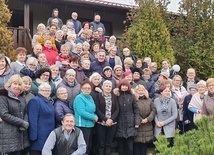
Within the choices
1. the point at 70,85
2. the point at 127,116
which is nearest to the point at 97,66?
the point at 70,85

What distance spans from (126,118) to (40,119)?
1.92 meters

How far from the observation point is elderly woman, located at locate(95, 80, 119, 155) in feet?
22.2

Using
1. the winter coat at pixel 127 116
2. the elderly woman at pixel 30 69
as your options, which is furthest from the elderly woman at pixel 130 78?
the elderly woman at pixel 30 69

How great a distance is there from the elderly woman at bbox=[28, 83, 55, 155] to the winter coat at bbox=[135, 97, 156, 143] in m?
2.04

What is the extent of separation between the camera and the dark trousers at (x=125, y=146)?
6948 millimetres

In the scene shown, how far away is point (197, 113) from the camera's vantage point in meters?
7.28

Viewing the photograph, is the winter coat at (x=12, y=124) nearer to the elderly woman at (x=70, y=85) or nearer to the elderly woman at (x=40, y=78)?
the elderly woman at (x=40, y=78)

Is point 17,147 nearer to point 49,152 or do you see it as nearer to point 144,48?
point 49,152

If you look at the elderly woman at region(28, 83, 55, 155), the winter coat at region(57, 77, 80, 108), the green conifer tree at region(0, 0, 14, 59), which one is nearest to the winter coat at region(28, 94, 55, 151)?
the elderly woman at region(28, 83, 55, 155)

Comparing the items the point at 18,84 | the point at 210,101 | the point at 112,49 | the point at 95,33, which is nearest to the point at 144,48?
the point at 95,33

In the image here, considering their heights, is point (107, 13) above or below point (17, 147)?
above

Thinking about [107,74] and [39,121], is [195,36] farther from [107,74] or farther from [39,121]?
[39,121]

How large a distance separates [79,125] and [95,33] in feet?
15.5

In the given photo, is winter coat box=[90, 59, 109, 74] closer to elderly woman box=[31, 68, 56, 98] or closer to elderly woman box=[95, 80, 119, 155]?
elderly woman box=[95, 80, 119, 155]
